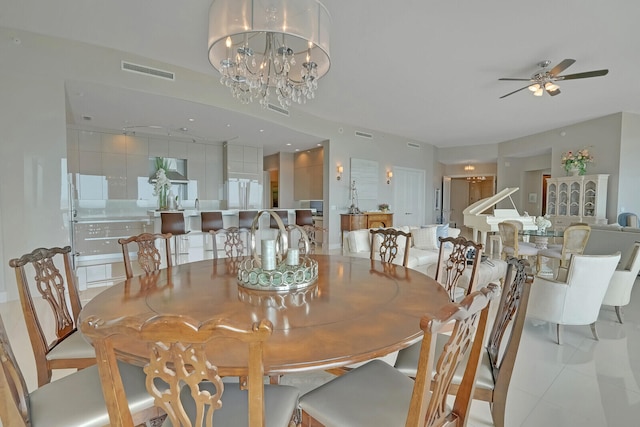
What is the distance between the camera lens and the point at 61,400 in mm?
1138

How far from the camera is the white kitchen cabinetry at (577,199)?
6.48 m

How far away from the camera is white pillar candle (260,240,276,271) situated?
1731 millimetres

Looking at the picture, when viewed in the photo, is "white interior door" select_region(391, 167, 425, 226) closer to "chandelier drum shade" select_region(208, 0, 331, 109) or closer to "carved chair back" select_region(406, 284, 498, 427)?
"chandelier drum shade" select_region(208, 0, 331, 109)

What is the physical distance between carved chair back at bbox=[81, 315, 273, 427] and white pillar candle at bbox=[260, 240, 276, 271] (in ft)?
3.17

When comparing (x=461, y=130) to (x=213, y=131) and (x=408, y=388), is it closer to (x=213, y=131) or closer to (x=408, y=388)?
(x=213, y=131)

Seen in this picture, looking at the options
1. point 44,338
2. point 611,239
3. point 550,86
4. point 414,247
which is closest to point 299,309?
point 44,338

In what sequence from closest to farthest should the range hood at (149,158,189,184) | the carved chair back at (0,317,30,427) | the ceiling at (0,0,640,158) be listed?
the carved chair back at (0,317,30,427)
the ceiling at (0,0,640,158)
the range hood at (149,158,189,184)

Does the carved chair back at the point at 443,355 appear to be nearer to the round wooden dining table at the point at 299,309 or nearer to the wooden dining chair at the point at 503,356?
the round wooden dining table at the point at 299,309

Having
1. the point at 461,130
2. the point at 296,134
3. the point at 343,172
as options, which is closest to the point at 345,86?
the point at 296,134

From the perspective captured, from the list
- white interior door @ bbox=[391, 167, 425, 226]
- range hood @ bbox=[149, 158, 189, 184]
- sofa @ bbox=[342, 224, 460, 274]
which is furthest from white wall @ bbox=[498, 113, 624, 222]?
range hood @ bbox=[149, 158, 189, 184]

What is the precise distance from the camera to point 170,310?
4.31ft

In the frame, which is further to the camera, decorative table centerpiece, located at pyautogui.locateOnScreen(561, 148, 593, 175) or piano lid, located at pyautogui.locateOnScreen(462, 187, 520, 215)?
decorative table centerpiece, located at pyautogui.locateOnScreen(561, 148, 593, 175)

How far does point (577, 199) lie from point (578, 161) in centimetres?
87

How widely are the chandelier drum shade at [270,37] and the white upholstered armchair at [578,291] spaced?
2.69m
